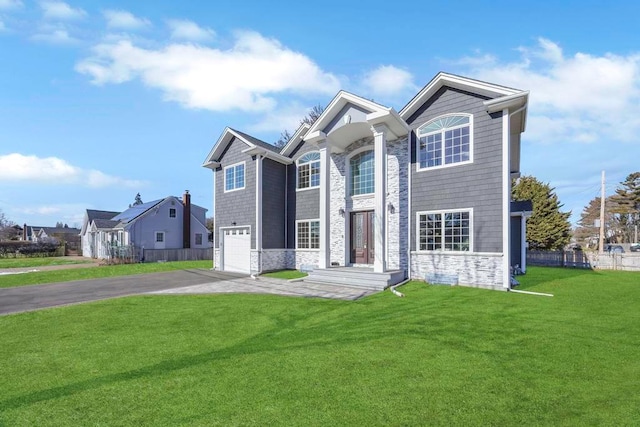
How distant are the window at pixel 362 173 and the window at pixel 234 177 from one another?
5.82 m

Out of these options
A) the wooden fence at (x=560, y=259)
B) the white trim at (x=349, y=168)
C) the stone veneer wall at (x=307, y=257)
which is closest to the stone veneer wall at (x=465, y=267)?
the white trim at (x=349, y=168)

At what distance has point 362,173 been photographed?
14.2 m

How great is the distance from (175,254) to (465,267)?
22.9m

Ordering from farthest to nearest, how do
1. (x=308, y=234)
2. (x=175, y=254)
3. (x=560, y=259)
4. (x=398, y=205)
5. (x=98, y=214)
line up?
(x=98, y=214), (x=175, y=254), (x=560, y=259), (x=308, y=234), (x=398, y=205)

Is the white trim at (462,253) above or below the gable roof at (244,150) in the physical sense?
below

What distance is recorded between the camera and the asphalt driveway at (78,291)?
9.19 meters

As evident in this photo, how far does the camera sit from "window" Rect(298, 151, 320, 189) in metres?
15.6

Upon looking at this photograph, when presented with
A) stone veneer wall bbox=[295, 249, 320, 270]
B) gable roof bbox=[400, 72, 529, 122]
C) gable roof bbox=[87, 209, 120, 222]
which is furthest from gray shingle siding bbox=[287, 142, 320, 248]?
gable roof bbox=[87, 209, 120, 222]

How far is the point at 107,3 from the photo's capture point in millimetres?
8125

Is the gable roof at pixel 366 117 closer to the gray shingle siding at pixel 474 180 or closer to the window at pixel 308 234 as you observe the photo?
the gray shingle siding at pixel 474 180

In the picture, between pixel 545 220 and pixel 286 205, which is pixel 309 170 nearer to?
pixel 286 205

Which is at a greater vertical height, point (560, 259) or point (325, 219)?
point (325, 219)

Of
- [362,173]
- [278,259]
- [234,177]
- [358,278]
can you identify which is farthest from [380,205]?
[234,177]

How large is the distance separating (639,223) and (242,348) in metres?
56.7
